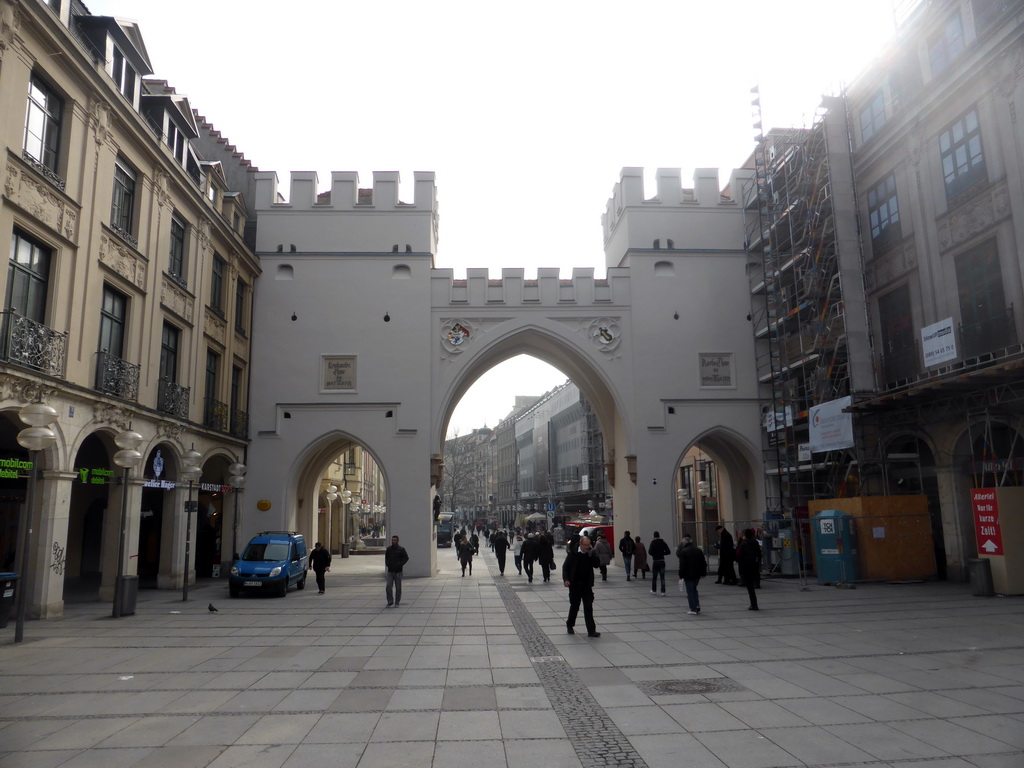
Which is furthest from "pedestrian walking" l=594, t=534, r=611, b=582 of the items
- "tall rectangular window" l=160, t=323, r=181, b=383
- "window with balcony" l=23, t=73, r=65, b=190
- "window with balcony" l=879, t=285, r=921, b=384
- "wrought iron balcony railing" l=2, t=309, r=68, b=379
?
"window with balcony" l=23, t=73, r=65, b=190

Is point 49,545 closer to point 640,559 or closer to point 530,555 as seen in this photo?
point 530,555

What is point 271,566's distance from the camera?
19984mm

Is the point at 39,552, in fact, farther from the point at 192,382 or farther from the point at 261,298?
the point at 261,298

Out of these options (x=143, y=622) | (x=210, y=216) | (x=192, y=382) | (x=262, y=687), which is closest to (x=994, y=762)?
(x=262, y=687)

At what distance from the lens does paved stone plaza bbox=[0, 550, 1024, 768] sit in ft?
20.9

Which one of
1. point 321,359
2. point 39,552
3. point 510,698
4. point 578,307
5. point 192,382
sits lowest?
point 510,698

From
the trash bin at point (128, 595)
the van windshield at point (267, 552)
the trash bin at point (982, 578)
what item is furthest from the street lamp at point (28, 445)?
the trash bin at point (982, 578)

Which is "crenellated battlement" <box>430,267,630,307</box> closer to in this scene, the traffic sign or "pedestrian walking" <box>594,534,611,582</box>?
"pedestrian walking" <box>594,534,611,582</box>

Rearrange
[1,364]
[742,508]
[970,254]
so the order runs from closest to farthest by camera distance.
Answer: [1,364] → [970,254] → [742,508]

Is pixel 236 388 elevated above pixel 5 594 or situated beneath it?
elevated above

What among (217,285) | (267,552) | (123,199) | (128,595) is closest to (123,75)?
(123,199)

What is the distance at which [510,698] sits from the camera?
8.28 meters

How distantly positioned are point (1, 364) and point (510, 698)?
34.2 ft

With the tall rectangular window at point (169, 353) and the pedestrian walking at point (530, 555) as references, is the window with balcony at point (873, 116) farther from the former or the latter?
the tall rectangular window at point (169, 353)
